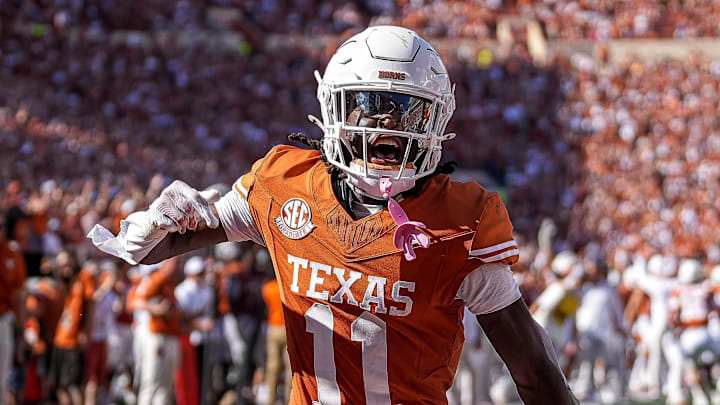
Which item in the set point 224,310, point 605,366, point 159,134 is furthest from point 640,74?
point 224,310

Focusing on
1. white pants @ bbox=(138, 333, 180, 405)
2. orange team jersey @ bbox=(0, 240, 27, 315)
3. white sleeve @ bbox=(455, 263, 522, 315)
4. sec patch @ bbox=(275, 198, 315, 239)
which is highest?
sec patch @ bbox=(275, 198, 315, 239)

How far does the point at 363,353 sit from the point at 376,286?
0.60 ft

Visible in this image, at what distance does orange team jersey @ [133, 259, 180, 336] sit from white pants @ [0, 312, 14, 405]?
1.21 m

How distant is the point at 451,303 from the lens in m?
2.44

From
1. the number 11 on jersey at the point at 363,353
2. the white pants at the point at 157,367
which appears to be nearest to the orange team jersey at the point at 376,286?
the number 11 on jersey at the point at 363,353

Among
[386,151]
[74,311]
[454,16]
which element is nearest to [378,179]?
[386,151]

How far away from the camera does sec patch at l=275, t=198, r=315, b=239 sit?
2475 millimetres

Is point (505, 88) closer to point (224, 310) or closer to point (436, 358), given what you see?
point (224, 310)

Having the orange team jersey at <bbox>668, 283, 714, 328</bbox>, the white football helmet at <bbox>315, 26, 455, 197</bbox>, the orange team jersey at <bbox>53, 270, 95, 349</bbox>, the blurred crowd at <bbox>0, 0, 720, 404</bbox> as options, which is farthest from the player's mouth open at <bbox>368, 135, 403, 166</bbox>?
the orange team jersey at <bbox>668, 283, 714, 328</bbox>

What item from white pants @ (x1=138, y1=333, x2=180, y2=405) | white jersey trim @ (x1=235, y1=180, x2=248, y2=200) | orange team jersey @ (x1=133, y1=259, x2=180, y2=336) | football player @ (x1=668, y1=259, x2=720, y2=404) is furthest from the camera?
football player @ (x1=668, y1=259, x2=720, y2=404)

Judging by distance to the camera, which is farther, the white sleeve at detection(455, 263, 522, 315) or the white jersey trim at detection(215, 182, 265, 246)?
the white jersey trim at detection(215, 182, 265, 246)

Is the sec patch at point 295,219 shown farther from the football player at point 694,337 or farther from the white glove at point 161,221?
the football player at point 694,337

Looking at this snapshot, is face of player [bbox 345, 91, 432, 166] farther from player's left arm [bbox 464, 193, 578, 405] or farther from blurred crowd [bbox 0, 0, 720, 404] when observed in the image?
blurred crowd [bbox 0, 0, 720, 404]

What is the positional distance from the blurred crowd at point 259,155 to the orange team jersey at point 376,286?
120cm
